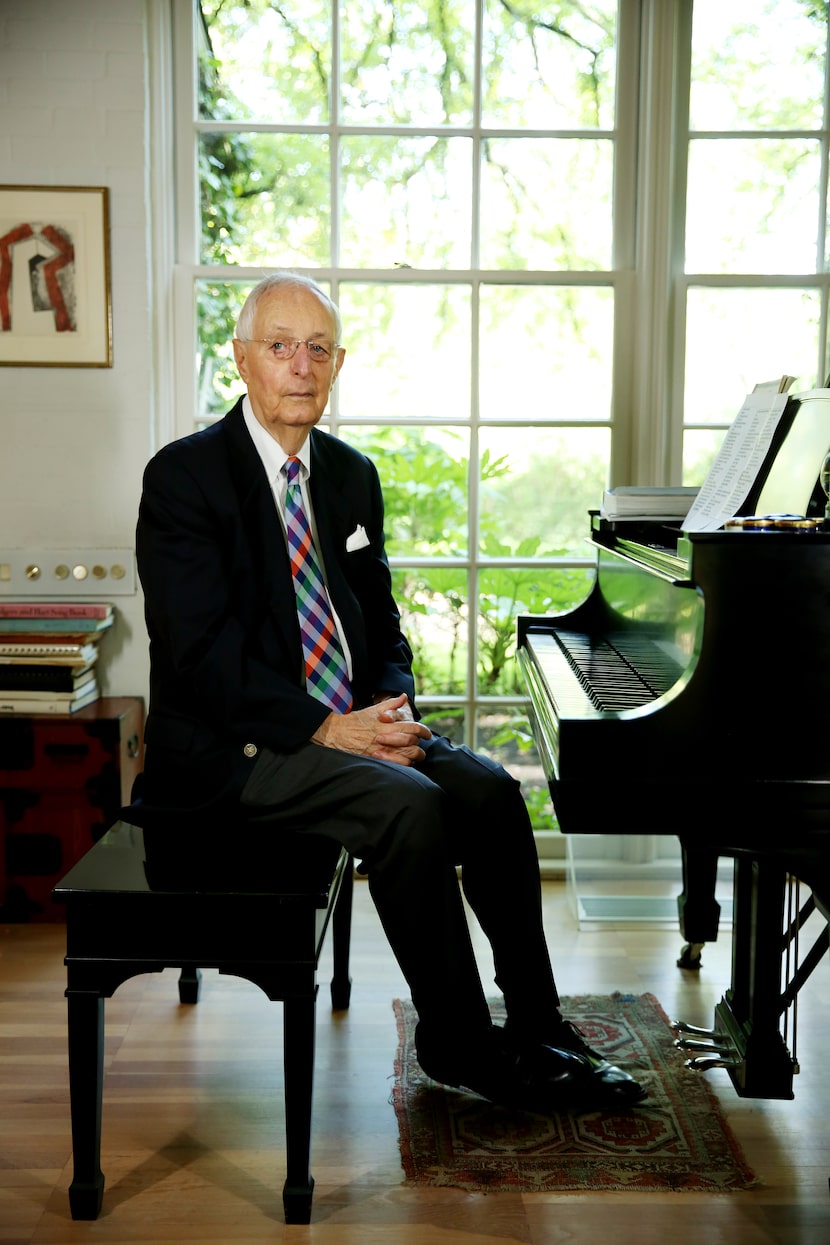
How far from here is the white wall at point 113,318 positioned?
3459 millimetres

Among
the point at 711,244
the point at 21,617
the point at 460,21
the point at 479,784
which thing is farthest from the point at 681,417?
the point at 21,617

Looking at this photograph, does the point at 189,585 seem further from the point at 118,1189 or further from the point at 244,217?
the point at 244,217

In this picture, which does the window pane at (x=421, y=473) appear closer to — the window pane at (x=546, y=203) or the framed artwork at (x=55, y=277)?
the window pane at (x=546, y=203)

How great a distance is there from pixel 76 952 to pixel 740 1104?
52.9 inches

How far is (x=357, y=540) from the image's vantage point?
8.48ft

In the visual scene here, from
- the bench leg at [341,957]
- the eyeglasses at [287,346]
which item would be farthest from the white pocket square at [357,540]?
the bench leg at [341,957]

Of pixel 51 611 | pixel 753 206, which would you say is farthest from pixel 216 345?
pixel 753 206

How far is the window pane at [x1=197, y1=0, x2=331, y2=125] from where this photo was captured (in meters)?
3.60

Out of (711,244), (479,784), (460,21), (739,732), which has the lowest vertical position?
(479,784)

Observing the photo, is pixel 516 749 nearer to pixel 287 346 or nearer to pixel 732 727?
pixel 287 346

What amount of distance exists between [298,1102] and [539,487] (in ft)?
7.35

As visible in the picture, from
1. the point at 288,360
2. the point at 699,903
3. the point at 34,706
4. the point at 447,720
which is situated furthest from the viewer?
the point at 447,720

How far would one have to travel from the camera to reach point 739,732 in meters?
1.84

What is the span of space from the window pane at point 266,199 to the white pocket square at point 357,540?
1412 mm
